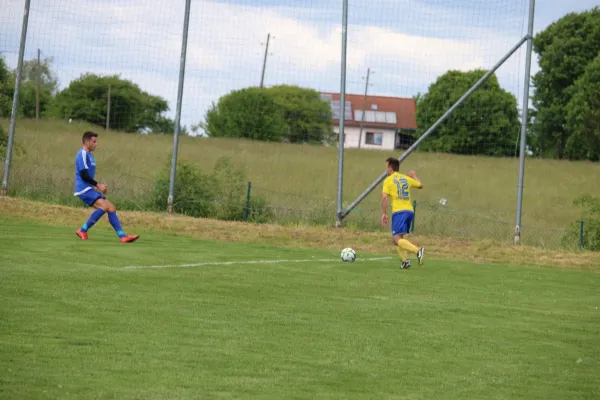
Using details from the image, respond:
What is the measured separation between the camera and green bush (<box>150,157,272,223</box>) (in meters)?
21.6

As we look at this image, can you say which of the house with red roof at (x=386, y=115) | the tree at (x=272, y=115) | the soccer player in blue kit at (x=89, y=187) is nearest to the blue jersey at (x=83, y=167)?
the soccer player in blue kit at (x=89, y=187)

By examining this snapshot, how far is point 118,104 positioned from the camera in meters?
24.0

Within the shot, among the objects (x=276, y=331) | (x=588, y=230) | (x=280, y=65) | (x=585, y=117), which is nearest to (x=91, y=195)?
(x=280, y=65)

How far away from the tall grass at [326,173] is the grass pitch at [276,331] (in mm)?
11325

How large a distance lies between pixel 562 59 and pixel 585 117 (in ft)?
38.5

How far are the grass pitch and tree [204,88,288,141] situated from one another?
38.8 ft

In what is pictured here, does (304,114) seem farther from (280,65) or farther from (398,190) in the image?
(398,190)

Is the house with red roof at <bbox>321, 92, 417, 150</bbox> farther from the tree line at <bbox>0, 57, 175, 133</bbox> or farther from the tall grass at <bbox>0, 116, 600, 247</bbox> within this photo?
the tree line at <bbox>0, 57, 175, 133</bbox>

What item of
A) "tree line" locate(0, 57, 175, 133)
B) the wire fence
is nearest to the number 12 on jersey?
the wire fence

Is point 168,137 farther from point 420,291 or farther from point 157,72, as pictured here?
point 420,291

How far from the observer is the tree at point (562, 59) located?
185 feet

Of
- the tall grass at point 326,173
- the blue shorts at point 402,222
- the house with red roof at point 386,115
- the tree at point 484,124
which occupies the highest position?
the house with red roof at point 386,115

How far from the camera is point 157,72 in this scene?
21.9 m

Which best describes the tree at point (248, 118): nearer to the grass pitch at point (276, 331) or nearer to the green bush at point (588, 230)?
the green bush at point (588, 230)
